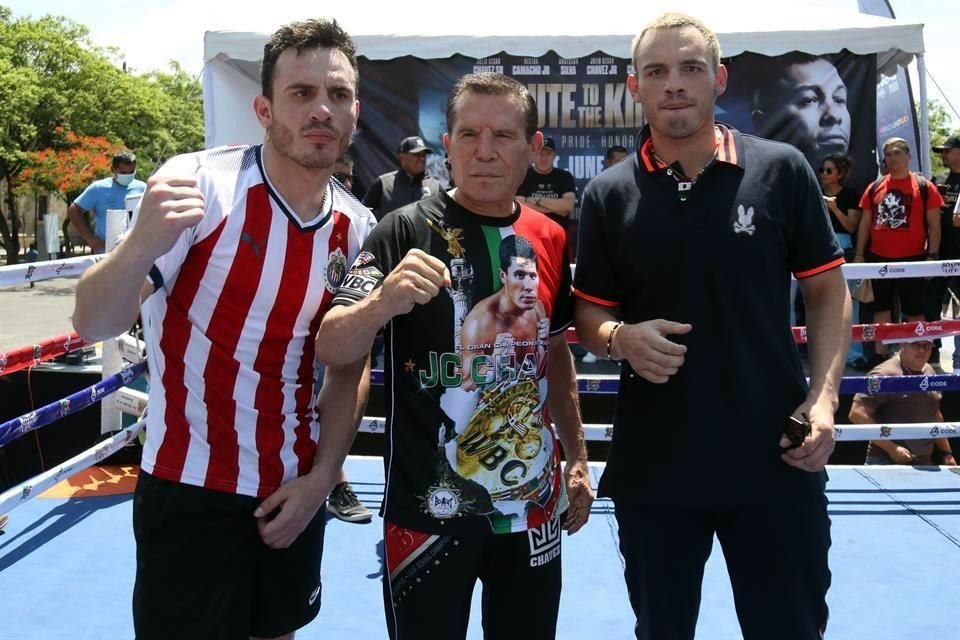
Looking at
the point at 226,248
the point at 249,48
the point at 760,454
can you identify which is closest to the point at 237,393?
the point at 226,248

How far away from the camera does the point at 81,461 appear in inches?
152

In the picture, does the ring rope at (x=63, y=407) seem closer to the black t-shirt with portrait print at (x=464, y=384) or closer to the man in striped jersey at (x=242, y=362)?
the man in striped jersey at (x=242, y=362)

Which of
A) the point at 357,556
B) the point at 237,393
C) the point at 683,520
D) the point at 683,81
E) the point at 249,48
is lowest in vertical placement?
the point at 357,556

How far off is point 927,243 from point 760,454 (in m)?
6.33

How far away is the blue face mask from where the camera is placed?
8672 mm

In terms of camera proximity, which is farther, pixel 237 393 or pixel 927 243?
pixel 927 243

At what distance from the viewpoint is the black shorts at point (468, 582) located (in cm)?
193

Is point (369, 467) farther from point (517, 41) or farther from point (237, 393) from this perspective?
point (517, 41)

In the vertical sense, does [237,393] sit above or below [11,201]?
below

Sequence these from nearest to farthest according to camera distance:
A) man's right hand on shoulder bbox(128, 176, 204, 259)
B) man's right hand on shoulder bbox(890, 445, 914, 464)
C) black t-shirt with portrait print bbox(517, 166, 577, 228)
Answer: man's right hand on shoulder bbox(128, 176, 204, 259), man's right hand on shoulder bbox(890, 445, 914, 464), black t-shirt with portrait print bbox(517, 166, 577, 228)

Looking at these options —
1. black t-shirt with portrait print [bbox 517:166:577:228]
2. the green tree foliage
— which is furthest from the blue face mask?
the green tree foliage

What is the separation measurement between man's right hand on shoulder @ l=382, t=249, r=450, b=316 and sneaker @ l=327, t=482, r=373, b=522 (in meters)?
2.58

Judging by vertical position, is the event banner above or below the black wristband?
above

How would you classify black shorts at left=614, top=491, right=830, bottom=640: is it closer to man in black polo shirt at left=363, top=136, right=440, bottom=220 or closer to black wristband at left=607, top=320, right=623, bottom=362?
black wristband at left=607, top=320, right=623, bottom=362
